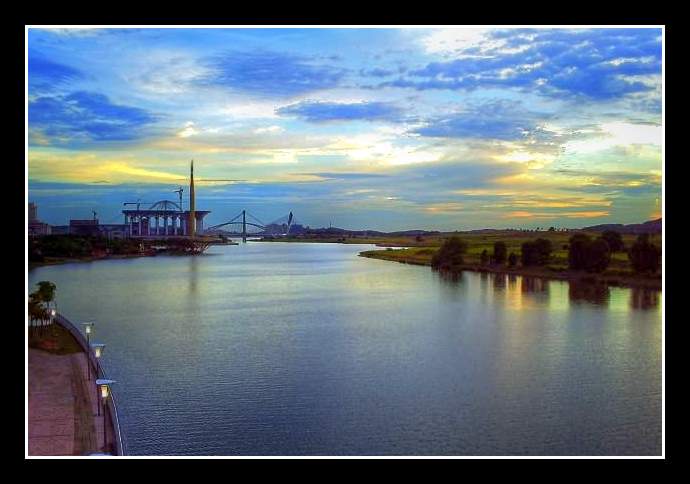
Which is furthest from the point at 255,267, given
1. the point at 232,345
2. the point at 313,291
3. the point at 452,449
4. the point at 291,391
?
the point at 452,449

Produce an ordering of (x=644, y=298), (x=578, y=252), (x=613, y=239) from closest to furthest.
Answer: (x=613, y=239), (x=644, y=298), (x=578, y=252)

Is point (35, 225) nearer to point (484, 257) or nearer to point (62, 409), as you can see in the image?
point (62, 409)

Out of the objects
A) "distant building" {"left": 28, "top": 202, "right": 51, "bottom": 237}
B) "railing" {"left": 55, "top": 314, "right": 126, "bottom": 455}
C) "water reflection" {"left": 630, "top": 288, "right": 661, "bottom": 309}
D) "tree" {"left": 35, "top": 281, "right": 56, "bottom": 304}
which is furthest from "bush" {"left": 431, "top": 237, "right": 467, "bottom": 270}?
"railing" {"left": 55, "top": 314, "right": 126, "bottom": 455}

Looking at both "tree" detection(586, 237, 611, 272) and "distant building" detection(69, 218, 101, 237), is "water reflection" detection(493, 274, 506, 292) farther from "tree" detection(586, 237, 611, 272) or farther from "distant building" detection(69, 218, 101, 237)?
"distant building" detection(69, 218, 101, 237)

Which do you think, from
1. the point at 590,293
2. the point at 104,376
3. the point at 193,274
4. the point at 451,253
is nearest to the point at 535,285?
the point at 590,293

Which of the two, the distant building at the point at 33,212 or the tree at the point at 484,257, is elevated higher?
the distant building at the point at 33,212

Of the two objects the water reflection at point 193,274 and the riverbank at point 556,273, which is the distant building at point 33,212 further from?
the riverbank at point 556,273

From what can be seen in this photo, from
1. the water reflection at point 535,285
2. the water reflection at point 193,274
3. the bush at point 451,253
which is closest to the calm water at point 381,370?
the water reflection at point 535,285
